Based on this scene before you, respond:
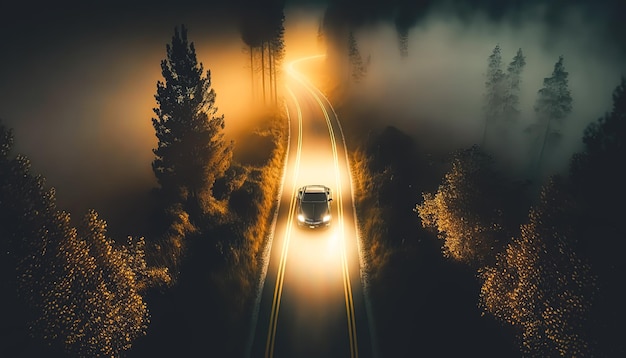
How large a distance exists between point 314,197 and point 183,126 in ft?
30.9

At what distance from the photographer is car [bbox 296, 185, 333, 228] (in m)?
22.4

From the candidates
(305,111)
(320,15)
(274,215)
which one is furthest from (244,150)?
(320,15)

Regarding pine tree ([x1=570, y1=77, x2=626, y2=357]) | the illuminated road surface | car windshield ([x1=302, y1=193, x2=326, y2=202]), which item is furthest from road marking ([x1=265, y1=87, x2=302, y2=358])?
pine tree ([x1=570, y1=77, x2=626, y2=357])

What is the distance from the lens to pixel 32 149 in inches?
912

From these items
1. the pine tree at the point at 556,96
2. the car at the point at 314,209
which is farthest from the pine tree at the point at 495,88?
the car at the point at 314,209

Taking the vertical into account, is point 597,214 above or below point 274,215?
above

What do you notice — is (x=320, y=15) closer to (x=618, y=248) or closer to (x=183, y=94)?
(x=183, y=94)

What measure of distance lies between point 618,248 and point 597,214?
1.78 metres

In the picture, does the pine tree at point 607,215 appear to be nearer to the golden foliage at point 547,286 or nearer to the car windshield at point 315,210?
the golden foliage at point 547,286

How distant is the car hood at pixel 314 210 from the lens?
22500mm

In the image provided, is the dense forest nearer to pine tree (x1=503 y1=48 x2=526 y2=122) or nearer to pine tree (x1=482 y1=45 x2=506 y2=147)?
pine tree (x1=482 y1=45 x2=506 y2=147)

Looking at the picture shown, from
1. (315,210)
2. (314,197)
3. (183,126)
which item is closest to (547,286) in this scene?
(315,210)

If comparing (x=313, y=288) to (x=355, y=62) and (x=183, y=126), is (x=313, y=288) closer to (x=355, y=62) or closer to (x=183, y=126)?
(x=183, y=126)

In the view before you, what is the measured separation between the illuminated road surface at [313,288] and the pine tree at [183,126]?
662 cm
